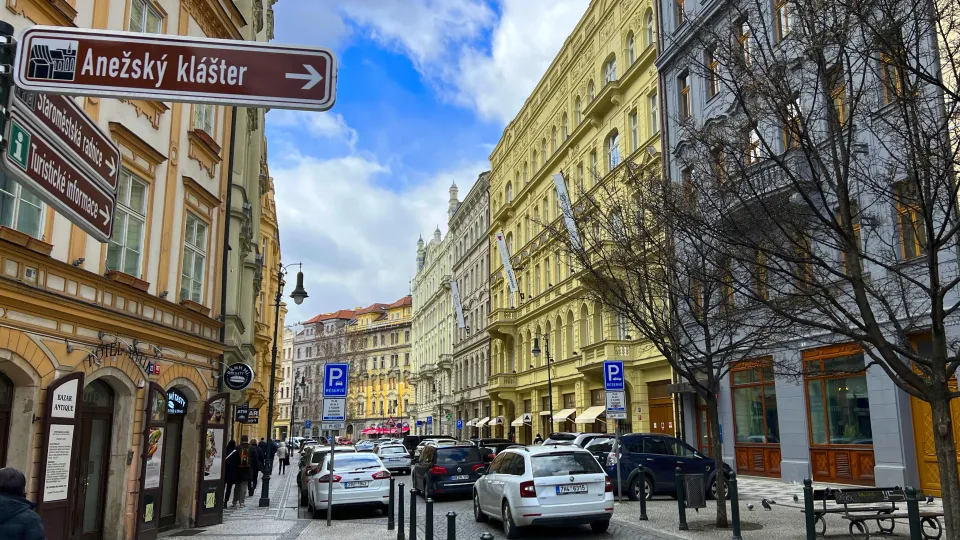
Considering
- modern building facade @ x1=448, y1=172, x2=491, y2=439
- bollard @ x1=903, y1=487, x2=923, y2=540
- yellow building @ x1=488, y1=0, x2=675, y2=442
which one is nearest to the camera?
bollard @ x1=903, y1=487, x2=923, y2=540

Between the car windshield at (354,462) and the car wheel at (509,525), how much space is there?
18.0 ft

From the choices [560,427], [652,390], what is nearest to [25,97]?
[652,390]

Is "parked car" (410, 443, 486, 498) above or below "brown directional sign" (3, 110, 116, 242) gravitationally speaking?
below

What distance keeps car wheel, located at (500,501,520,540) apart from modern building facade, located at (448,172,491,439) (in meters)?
45.3

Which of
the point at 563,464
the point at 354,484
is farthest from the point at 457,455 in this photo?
the point at 563,464

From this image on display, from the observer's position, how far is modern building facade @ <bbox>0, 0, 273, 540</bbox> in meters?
10.2

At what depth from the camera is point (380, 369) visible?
127812 millimetres

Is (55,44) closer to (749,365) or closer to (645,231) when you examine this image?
(645,231)

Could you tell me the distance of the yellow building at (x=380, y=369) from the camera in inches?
4872

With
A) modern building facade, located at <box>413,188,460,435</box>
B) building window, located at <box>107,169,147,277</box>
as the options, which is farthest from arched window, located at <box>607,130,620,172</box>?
modern building facade, located at <box>413,188,460,435</box>

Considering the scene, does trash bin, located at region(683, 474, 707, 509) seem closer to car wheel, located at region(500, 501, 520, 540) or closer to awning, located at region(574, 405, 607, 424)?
car wheel, located at region(500, 501, 520, 540)

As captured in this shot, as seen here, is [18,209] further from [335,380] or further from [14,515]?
[335,380]

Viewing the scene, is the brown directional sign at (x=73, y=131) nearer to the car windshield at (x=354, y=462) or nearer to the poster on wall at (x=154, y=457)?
the poster on wall at (x=154, y=457)

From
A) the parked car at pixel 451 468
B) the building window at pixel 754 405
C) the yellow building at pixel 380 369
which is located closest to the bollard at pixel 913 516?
the parked car at pixel 451 468
